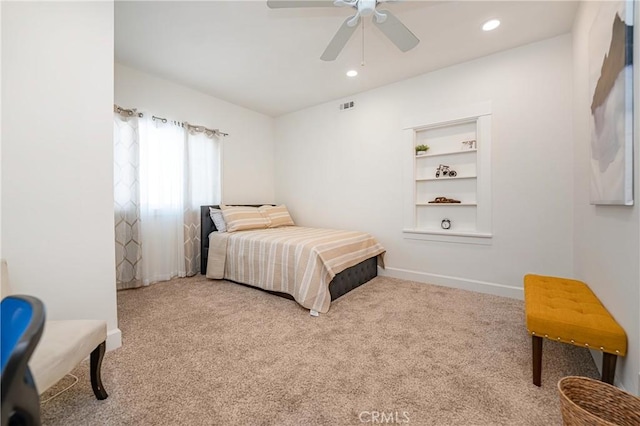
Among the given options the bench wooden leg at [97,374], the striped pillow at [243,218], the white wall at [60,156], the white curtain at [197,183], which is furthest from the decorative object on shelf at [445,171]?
the bench wooden leg at [97,374]

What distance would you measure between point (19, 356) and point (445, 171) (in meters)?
3.58

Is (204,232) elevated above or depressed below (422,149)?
below

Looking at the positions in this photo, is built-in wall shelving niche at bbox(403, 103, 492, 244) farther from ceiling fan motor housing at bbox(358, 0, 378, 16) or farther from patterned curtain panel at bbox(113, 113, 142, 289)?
patterned curtain panel at bbox(113, 113, 142, 289)

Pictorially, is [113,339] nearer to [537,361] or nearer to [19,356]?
[19,356]

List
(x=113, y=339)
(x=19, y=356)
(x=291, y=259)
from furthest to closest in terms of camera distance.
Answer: (x=291, y=259), (x=113, y=339), (x=19, y=356)

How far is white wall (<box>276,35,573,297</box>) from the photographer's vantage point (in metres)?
2.56

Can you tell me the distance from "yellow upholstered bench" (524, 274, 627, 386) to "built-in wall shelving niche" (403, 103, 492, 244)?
1321mm

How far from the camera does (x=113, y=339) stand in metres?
1.81

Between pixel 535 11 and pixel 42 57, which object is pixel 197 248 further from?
pixel 535 11

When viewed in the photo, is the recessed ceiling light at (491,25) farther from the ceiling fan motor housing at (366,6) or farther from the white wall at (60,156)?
the white wall at (60,156)

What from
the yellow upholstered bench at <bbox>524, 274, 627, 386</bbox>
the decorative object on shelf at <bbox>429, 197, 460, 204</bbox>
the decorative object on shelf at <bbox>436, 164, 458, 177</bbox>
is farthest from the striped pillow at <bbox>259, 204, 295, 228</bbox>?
the yellow upholstered bench at <bbox>524, 274, 627, 386</bbox>

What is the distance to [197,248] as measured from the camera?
3760mm

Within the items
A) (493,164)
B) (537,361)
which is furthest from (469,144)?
(537,361)

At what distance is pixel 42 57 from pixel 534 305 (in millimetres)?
3229
